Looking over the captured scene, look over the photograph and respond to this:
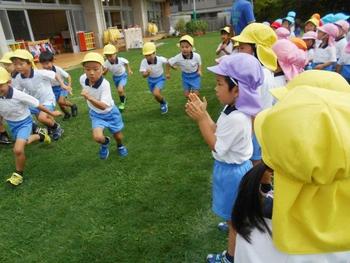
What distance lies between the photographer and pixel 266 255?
1068 mm

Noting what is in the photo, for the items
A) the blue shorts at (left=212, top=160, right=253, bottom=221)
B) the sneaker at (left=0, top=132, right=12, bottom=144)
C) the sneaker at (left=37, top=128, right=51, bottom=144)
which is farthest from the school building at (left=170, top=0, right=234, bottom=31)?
the blue shorts at (left=212, top=160, right=253, bottom=221)

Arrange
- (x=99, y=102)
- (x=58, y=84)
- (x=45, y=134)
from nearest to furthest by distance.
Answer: (x=99, y=102) < (x=45, y=134) < (x=58, y=84)

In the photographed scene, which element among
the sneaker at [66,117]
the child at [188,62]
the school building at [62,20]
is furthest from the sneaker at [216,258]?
the school building at [62,20]

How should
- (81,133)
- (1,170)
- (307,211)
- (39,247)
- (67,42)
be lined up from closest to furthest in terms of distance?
(307,211) → (39,247) → (1,170) → (81,133) → (67,42)

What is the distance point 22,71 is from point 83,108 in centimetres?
251

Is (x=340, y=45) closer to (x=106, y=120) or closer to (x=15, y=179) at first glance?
(x=106, y=120)

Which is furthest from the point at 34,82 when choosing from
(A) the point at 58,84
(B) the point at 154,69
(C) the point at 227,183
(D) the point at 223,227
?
(C) the point at 227,183

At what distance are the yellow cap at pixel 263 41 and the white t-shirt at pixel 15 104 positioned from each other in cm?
276

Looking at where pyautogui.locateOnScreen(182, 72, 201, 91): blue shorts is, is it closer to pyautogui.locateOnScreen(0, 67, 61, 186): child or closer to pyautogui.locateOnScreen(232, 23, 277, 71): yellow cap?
pyautogui.locateOnScreen(232, 23, 277, 71): yellow cap

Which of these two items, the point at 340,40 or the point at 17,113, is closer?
the point at 17,113

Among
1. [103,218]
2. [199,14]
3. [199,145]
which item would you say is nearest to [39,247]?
[103,218]

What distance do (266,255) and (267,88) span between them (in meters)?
2.47

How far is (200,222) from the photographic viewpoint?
323cm

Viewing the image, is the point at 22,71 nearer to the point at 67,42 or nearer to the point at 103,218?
the point at 103,218
